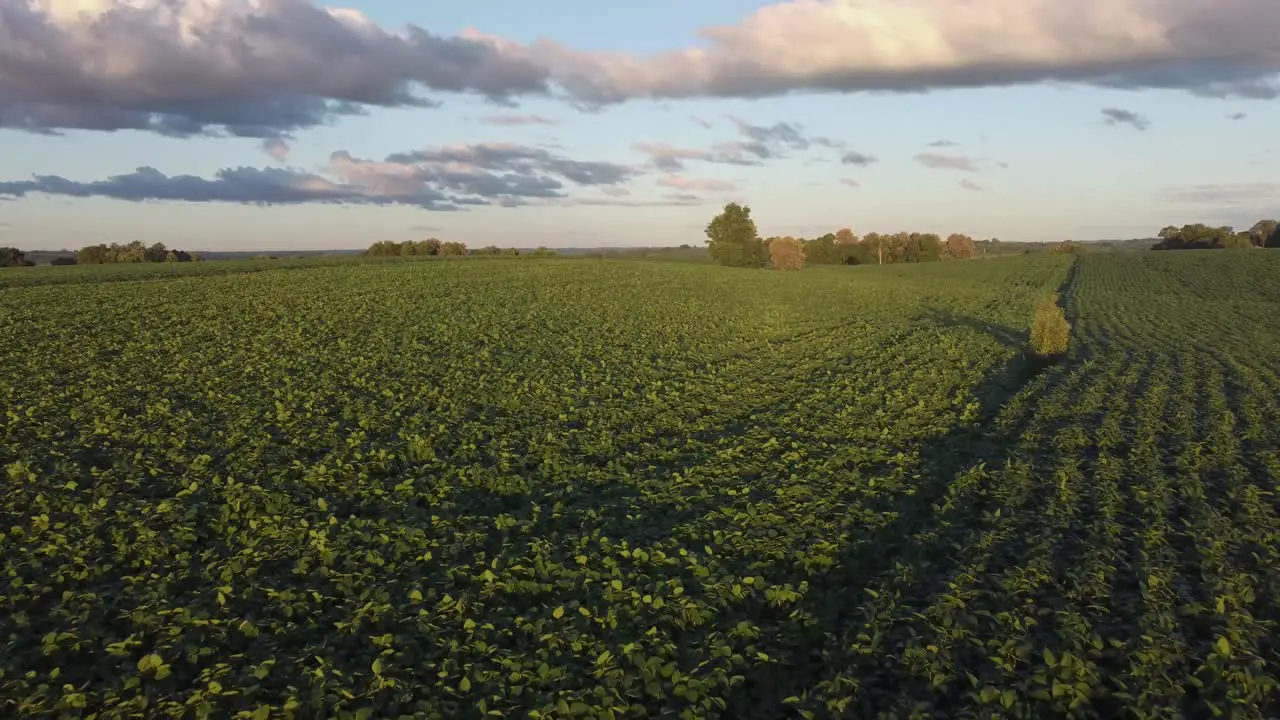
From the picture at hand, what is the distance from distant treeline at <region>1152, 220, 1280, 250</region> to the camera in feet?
441

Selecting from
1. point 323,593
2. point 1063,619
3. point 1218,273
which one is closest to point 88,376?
point 323,593

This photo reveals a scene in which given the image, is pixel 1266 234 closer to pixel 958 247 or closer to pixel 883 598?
pixel 958 247

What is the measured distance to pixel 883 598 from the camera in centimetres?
1009

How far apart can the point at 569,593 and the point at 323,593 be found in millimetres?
3525

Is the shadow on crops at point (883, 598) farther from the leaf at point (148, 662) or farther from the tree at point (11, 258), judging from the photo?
the tree at point (11, 258)

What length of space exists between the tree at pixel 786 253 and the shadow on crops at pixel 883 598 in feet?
351

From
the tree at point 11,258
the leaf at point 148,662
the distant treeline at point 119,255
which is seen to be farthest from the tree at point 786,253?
the leaf at point 148,662

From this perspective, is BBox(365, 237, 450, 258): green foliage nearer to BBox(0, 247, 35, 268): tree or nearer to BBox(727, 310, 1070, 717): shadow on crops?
BBox(0, 247, 35, 268): tree

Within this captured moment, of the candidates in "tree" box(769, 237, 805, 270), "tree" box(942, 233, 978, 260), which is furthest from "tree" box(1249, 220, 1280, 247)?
"tree" box(769, 237, 805, 270)

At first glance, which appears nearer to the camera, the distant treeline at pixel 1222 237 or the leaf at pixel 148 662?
the leaf at pixel 148 662

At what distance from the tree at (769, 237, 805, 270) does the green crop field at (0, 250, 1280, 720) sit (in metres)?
96.0

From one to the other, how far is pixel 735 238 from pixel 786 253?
9521 millimetres

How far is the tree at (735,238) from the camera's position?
125625 millimetres

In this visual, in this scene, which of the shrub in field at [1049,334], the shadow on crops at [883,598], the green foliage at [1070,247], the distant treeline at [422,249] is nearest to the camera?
the shadow on crops at [883,598]
